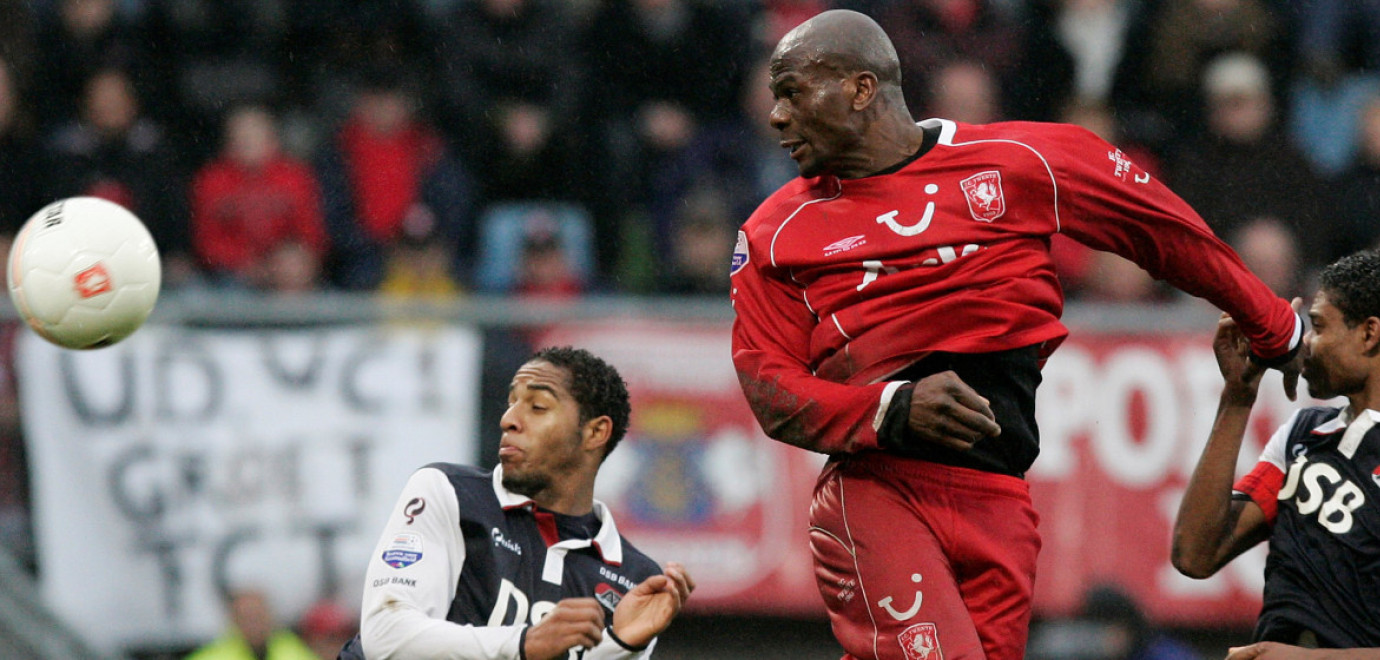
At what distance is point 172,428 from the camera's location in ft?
28.9

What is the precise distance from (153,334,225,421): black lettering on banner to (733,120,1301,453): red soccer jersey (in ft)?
15.2

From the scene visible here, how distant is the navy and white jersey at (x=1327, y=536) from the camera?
4.71 meters

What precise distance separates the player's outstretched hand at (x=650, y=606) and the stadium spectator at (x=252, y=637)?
4.14m

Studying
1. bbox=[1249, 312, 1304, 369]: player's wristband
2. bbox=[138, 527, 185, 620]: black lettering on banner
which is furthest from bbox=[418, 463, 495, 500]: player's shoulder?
bbox=[138, 527, 185, 620]: black lettering on banner

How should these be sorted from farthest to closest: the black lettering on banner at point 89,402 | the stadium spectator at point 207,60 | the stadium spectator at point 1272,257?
the stadium spectator at point 207,60
the stadium spectator at point 1272,257
the black lettering on banner at point 89,402

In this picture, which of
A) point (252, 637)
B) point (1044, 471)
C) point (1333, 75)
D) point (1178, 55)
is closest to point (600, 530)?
point (252, 637)

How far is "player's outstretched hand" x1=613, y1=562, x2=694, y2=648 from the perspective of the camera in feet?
16.2

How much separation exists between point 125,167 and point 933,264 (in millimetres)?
6745

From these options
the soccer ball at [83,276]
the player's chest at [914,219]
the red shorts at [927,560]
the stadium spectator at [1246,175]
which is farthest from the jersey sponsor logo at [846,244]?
the stadium spectator at [1246,175]

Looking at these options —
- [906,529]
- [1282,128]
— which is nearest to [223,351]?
[906,529]

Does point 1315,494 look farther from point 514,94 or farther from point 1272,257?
point 514,94

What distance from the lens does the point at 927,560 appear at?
467 centimetres

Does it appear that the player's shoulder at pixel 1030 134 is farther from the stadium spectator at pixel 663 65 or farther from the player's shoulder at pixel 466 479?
the stadium spectator at pixel 663 65

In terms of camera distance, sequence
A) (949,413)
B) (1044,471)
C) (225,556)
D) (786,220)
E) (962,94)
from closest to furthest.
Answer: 1. (949,413)
2. (786,220)
3. (225,556)
4. (1044,471)
5. (962,94)
